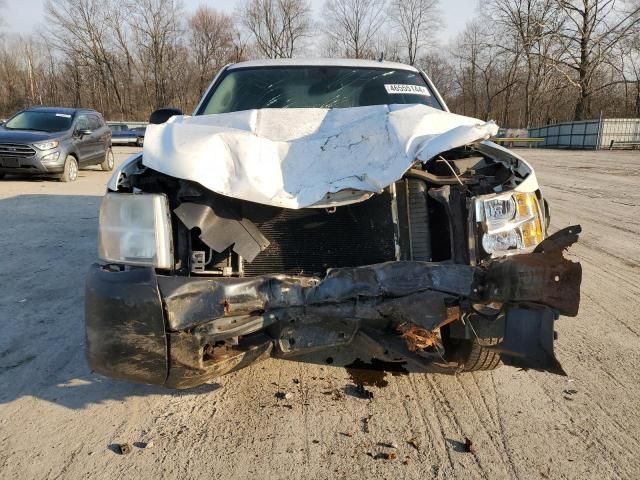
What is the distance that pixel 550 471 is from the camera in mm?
2059

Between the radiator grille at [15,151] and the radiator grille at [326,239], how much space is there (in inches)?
402

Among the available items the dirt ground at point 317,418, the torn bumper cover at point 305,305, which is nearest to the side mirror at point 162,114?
the dirt ground at point 317,418

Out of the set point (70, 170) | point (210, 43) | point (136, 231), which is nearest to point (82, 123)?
point (70, 170)

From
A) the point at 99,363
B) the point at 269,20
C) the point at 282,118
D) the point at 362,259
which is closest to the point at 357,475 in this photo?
the point at 362,259

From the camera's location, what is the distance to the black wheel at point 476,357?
2465 mm

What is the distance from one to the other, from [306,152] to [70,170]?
10.8m

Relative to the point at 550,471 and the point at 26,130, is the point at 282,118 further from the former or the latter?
the point at 26,130

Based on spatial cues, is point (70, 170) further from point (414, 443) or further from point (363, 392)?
point (414, 443)

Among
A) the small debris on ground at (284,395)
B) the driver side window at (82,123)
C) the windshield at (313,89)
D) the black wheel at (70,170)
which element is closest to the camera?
the small debris on ground at (284,395)

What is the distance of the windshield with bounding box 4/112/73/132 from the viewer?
11.4 metres

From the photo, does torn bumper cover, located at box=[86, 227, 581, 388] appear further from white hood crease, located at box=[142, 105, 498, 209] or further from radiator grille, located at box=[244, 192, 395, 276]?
white hood crease, located at box=[142, 105, 498, 209]

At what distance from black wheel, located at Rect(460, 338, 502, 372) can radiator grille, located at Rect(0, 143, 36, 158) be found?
35.8 ft

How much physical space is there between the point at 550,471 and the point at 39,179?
12757 mm

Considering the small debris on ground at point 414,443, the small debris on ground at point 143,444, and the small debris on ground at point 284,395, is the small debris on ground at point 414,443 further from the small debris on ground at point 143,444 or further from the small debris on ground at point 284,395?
the small debris on ground at point 143,444
